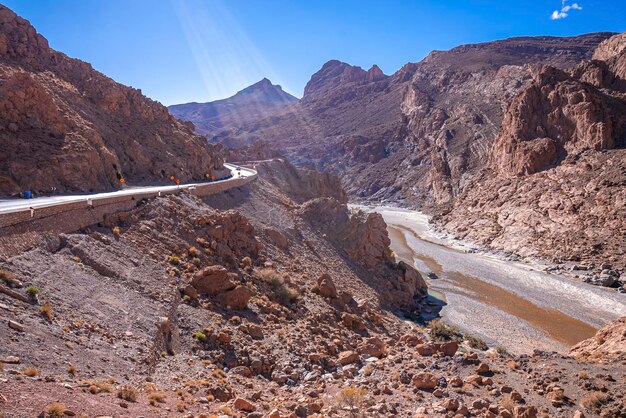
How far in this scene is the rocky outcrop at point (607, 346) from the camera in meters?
12.1

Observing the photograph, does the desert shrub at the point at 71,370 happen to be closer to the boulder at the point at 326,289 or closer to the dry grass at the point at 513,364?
the dry grass at the point at 513,364

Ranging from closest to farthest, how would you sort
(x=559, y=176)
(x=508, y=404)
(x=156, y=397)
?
(x=156, y=397), (x=508, y=404), (x=559, y=176)

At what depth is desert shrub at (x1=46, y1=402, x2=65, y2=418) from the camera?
540cm

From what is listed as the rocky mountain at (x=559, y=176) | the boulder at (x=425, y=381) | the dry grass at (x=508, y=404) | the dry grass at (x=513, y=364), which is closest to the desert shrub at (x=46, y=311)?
the boulder at (x=425, y=381)

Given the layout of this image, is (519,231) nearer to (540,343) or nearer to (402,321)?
(540,343)

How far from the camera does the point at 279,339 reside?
42.7 ft

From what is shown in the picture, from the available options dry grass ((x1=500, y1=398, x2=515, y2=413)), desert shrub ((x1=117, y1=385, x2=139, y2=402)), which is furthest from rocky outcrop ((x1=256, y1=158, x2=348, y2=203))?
desert shrub ((x1=117, y1=385, x2=139, y2=402))

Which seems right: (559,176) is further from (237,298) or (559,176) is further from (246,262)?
(237,298)

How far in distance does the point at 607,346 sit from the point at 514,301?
17.6 meters

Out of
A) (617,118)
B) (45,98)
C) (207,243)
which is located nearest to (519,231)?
(617,118)

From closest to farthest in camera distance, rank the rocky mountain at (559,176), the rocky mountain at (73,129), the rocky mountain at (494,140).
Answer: the rocky mountain at (73,129), the rocky mountain at (559,176), the rocky mountain at (494,140)

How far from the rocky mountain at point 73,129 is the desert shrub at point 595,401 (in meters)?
22.3

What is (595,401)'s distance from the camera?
8758mm

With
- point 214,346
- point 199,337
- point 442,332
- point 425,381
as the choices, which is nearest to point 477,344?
point 442,332
